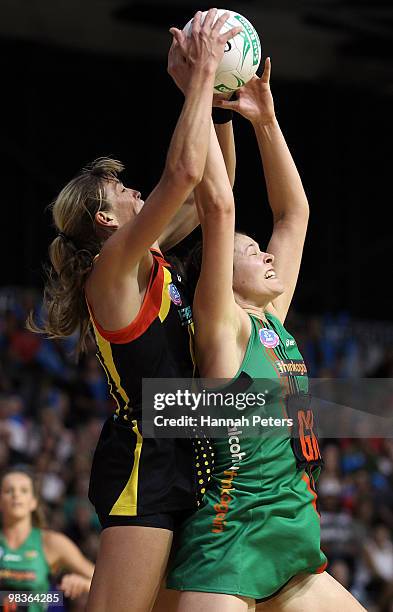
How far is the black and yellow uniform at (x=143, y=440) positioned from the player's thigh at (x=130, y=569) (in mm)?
39

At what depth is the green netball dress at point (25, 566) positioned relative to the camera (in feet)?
18.1

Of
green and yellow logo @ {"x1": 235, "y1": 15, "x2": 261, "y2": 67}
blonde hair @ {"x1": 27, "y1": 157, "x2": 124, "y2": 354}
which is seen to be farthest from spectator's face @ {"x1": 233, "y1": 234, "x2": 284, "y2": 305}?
green and yellow logo @ {"x1": 235, "y1": 15, "x2": 261, "y2": 67}

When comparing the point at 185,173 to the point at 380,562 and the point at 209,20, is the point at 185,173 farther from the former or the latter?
the point at 380,562

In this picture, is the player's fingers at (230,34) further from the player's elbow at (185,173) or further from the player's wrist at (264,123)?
the player's wrist at (264,123)

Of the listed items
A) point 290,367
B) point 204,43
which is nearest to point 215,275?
point 290,367

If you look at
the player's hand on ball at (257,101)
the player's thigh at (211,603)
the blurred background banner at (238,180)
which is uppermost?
the blurred background banner at (238,180)

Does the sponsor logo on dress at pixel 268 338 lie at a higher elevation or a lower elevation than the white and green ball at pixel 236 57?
lower

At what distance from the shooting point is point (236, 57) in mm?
3115

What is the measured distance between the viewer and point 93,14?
1008cm

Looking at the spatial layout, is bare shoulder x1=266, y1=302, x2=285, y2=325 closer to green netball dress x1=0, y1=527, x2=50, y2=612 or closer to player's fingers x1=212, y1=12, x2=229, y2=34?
player's fingers x1=212, y1=12, x2=229, y2=34

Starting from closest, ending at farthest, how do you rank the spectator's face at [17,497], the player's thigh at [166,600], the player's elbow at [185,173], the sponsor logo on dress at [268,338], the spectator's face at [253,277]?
1. the player's elbow at [185,173]
2. the player's thigh at [166,600]
3. the sponsor logo on dress at [268,338]
4. the spectator's face at [253,277]
5. the spectator's face at [17,497]

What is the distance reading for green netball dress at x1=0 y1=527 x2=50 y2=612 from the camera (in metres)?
5.52

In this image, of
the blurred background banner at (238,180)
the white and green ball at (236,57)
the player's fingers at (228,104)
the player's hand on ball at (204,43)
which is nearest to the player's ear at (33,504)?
the blurred background banner at (238,180)

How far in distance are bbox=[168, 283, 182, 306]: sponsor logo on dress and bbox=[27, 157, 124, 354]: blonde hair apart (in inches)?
10.8
